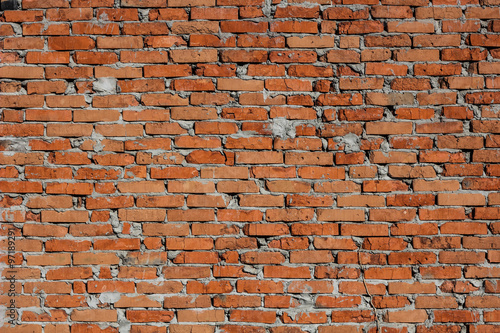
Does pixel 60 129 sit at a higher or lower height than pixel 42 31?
lower

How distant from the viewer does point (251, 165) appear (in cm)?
196

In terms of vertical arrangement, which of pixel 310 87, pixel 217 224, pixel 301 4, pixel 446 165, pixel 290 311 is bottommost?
pixel 290 311

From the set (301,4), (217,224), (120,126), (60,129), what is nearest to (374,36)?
(301,4)

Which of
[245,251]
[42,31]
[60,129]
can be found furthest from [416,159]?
[42,31]

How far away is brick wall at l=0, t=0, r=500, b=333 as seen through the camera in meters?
1.93

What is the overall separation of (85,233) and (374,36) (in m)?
1.92

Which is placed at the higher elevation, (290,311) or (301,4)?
(301,4)

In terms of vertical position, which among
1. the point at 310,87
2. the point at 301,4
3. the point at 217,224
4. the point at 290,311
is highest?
the point at 301,4

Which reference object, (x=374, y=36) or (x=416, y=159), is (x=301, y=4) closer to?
(x=374, y=36)

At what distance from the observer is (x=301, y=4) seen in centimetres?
198

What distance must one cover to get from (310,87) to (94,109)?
120 centimetres

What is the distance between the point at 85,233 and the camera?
1.95 metres

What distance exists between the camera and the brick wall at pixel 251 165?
193 cm

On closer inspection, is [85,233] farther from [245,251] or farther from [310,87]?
[310,87]
